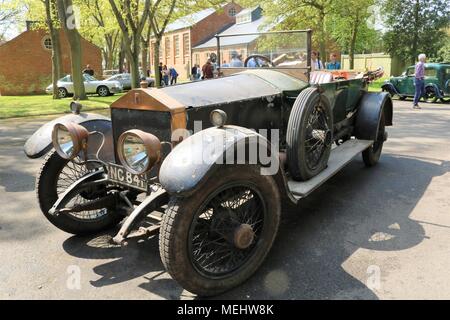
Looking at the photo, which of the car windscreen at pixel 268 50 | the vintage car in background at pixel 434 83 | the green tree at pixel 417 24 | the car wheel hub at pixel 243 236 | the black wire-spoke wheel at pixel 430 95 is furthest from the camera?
the green tree at pixel 417 24

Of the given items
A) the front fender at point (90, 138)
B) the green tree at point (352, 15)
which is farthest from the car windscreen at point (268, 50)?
the green tree at point (352, 15)

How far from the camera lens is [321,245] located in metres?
3.54

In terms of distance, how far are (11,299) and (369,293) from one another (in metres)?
2.39

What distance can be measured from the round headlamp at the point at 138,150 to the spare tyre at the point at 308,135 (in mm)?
1393

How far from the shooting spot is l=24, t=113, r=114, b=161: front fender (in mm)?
3738

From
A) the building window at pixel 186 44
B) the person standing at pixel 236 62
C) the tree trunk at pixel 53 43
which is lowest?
the person standing at pixel 236 62

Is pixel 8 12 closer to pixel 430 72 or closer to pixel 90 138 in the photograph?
pixel 430 72

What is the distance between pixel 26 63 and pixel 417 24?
2490 cm

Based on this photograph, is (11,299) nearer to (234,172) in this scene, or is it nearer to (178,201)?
(178,201)

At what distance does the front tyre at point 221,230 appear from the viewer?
2576mm

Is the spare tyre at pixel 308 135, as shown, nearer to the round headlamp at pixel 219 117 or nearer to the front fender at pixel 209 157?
the front fender at pixel 209 157

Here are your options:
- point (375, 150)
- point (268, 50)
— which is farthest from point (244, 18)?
point (268, 50)
